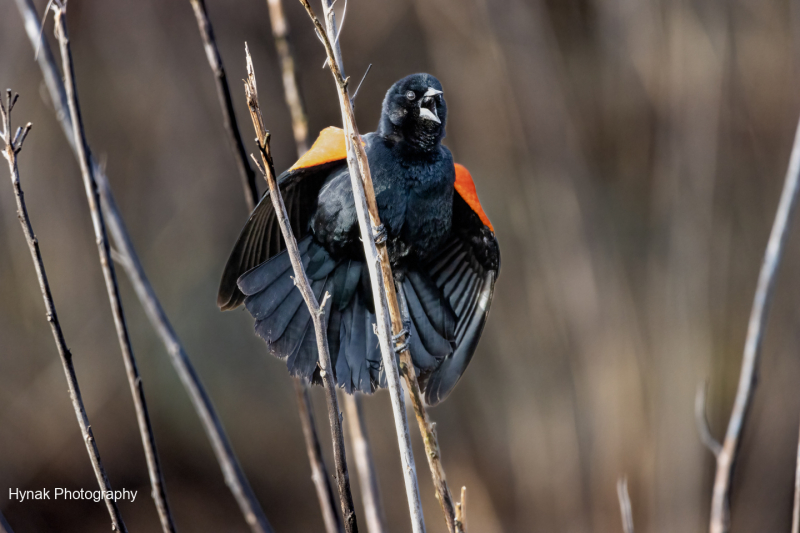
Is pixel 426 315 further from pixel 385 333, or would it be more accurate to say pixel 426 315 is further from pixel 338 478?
pixel 338 478

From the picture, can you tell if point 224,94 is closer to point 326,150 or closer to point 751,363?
point 326,150

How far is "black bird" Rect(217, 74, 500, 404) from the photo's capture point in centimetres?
176

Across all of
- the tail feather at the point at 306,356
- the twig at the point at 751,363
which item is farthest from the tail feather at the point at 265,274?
the twig at the point at 751,363

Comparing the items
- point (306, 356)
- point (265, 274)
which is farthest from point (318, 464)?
point (265, 274)

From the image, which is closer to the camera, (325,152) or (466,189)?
(325,152)

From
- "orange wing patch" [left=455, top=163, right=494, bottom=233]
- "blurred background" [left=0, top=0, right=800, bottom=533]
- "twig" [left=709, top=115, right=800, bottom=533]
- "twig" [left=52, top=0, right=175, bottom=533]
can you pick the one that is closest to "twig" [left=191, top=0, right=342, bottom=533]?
"twig" [left=52, top=0, right=175, bottom=533]

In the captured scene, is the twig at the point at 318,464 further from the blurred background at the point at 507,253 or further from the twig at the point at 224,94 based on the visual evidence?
the blurred background at the point at 507,253

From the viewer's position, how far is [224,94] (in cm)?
138

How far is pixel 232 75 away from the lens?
401cm

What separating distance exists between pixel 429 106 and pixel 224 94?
0.71 m

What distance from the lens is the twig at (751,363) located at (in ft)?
4.01

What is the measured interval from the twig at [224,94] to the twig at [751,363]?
4.07ft

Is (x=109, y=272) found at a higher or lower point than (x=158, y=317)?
higher

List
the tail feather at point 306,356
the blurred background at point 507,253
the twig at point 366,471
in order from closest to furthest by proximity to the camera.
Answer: the twig at point 366,471
the tail feather at point 306,356
the blurred background at point 507,253
